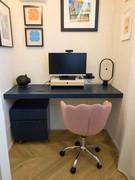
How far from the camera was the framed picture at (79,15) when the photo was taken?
226 centimetres

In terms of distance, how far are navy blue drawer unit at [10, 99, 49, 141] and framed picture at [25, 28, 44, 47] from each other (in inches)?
37.2

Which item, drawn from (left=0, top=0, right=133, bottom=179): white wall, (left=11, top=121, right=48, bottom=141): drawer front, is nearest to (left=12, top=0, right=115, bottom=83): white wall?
(left=0, top=0, right=133, bottom=179): white wall

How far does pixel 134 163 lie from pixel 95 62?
5.10 ft

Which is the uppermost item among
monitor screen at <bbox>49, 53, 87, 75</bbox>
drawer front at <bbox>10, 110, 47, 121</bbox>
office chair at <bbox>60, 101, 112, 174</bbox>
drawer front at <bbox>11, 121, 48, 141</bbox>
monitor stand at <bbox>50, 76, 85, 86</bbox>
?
monitor screen at <bbox>49, 53, 87, 75</bbox>

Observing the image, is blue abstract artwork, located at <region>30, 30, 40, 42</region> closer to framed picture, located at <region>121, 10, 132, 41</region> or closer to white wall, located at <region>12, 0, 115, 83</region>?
white wall, located at <region>12, 0, 115, 83</region>

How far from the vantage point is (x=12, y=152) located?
2127mm

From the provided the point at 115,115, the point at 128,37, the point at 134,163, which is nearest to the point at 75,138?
the point at 115,115

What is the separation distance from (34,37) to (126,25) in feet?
4.33

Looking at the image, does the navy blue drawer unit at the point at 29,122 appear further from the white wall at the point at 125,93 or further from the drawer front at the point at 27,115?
the white wall at the point at 125,93

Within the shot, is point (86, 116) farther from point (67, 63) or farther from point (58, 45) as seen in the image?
point (58, 45)

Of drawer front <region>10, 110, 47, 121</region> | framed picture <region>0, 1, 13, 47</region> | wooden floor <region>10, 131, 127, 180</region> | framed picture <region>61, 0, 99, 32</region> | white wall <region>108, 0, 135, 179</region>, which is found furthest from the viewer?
framed picture <region>61, 0, 99, 32</region>

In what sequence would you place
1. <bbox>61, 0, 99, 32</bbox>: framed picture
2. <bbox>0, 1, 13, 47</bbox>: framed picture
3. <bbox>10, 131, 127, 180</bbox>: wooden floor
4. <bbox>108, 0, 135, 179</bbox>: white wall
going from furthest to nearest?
<bbox>61, 0, 99, 32</bbox>: framed picture
<bbox>0, 1, 13, 47</bbox>: framed picture
<bbox>10, 131, 127, 180</bbox>: wooden floor
<bbox>108, 0, 135, 179</bbox>: white wall

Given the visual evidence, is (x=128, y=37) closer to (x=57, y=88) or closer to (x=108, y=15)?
(x=108, y=15)

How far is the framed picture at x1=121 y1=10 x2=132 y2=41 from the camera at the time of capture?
1.79 metres
